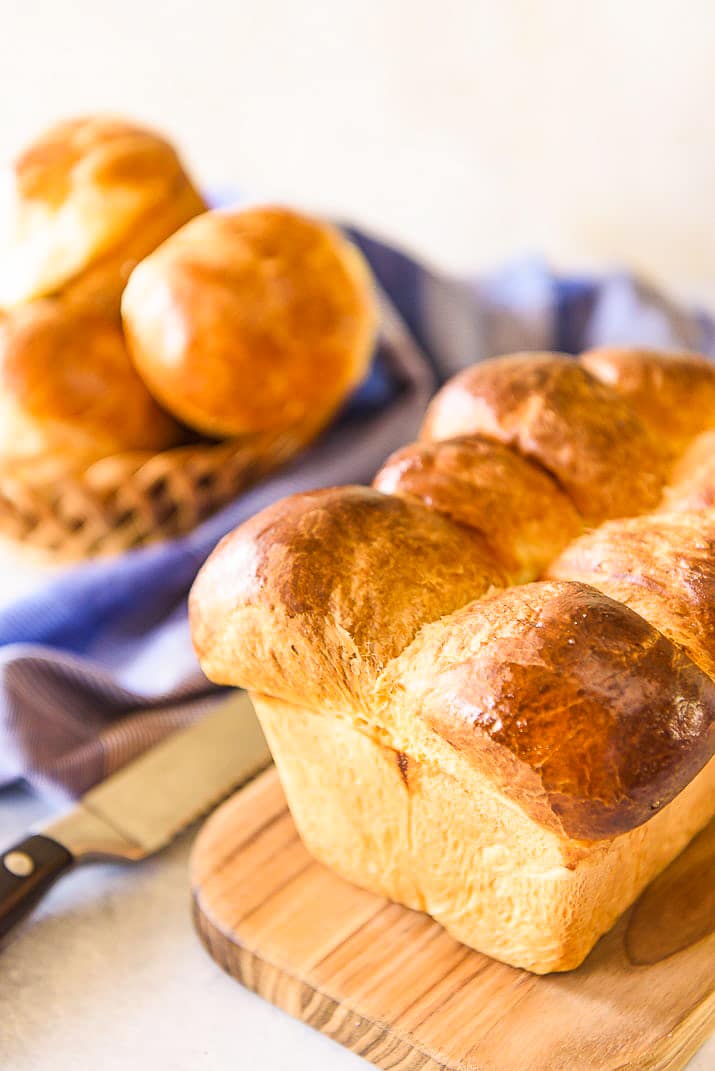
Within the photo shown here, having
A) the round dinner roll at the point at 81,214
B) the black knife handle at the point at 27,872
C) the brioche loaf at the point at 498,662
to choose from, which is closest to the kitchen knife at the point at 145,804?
the black knife handle at the point at 27,872

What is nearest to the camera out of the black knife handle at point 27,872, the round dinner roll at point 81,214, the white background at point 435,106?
the black knife handle at point 27,872

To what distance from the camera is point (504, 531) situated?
973mm

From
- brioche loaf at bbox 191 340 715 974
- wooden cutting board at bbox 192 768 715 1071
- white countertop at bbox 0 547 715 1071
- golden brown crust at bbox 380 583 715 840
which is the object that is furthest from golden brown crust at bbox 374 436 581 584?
white countertop at bbox 0 547 715 1071

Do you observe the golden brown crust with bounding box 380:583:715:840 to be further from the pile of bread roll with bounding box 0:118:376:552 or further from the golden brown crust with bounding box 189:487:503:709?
the pile of bread roll with bounding box 0:118:376:552

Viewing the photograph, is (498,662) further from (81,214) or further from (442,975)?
(81,214)

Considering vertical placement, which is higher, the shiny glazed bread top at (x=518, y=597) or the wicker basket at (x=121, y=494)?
A: the shiny glazed bread top at (x=518, y=597)

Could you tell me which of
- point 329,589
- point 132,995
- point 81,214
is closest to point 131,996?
point 132,995

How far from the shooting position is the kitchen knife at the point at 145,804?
1.02 metres

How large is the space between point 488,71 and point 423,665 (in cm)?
153

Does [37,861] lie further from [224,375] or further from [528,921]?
[224,375]

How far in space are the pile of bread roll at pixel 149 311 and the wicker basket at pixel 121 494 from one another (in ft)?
0.07

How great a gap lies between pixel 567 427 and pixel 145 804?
0.54 meters

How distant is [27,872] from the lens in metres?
1.01

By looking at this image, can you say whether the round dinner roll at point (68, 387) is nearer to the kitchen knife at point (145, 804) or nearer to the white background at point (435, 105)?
the kitchen knife at point (145, 804)
